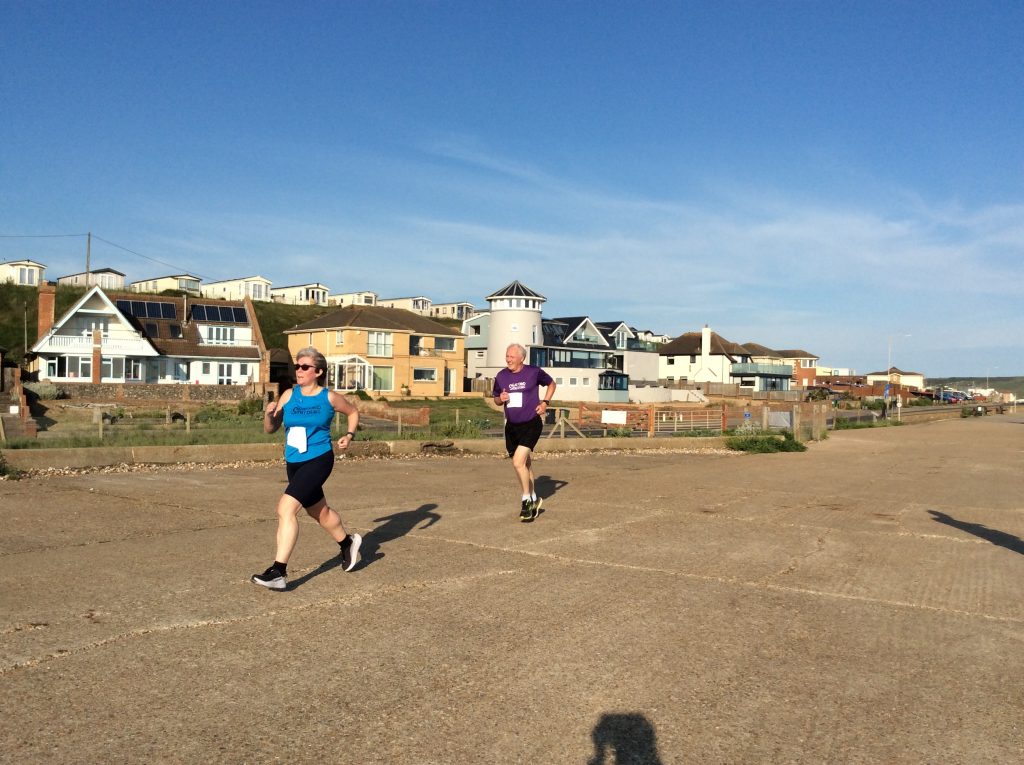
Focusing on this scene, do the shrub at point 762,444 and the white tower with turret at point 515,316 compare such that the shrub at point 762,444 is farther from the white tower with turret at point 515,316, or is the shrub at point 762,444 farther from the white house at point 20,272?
the white house at point 20,272

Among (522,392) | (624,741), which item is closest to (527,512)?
(522,392)

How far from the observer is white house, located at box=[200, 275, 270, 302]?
10969 centimetres

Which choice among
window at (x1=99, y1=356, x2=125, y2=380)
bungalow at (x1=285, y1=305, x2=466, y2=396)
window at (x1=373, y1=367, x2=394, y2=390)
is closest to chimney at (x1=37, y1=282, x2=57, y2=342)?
window at (x1=99, y1=356, x2=125, y2=380)

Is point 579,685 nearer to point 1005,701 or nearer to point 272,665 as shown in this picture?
point 272,665

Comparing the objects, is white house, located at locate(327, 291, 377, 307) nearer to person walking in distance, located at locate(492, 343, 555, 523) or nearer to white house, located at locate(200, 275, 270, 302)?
white house, located at locate(200, 275, 270, 302)

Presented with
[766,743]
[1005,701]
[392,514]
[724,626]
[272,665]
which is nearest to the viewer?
[766,743]

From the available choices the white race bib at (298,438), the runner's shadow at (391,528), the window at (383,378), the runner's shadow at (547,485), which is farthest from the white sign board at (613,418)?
the window at (383,378)

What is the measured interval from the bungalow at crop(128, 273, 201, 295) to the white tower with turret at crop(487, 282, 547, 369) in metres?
49.5

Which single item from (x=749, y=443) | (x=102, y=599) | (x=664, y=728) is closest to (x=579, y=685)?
(x=664, y=728)

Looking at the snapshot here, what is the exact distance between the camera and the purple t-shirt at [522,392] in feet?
31.1

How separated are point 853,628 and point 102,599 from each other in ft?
15.3

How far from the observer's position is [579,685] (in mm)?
4207

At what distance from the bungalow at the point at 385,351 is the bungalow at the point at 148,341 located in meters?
4.73

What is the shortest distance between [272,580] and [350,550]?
822 millimetres
